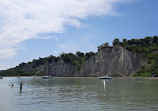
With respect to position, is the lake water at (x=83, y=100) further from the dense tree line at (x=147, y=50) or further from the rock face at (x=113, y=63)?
the rock face at (x=113, y=63)

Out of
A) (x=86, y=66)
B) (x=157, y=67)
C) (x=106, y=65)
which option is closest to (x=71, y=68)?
(x=86, y=66)

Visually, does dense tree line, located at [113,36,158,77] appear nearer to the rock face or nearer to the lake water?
the rock face

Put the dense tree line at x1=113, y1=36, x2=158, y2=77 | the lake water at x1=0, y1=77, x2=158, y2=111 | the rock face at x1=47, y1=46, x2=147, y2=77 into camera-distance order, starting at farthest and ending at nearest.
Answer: the rock face at x1=47, y1=46, x2=147, y2=77 → the dense tree line at x1=113, y1=36, x2=158, y2=77 → the lake water at x1=0, y1=77, x2=158, y2=111

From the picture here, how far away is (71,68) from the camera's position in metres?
159

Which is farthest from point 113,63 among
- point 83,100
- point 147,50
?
point 83,100

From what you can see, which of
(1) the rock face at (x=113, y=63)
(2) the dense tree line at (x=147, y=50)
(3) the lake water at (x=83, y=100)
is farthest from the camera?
(1) the rock face at (x=113, y=63)

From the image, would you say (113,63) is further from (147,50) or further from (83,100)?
(83,100)

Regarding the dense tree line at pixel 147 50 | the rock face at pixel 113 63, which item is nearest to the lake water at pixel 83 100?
the dense tree line at pixel 147 50

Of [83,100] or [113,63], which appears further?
[113,63]

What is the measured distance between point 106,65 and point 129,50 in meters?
15.7

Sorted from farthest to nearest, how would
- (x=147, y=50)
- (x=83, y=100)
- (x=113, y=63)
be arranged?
(x=147, y=50)
(x=113, y=63)
(x=83, y=100)

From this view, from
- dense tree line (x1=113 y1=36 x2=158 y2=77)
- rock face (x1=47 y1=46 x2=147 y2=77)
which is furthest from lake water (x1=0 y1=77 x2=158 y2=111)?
rock face (x1=47 y1=46 x2=147 y2=77)

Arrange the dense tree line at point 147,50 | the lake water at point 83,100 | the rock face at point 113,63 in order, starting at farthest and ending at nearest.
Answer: the rock face at point 113,63, the dense tree line at point 147,50, the lake water at point 83,100

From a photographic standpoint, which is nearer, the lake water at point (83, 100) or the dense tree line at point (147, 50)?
the lake water at point (83, 100)
